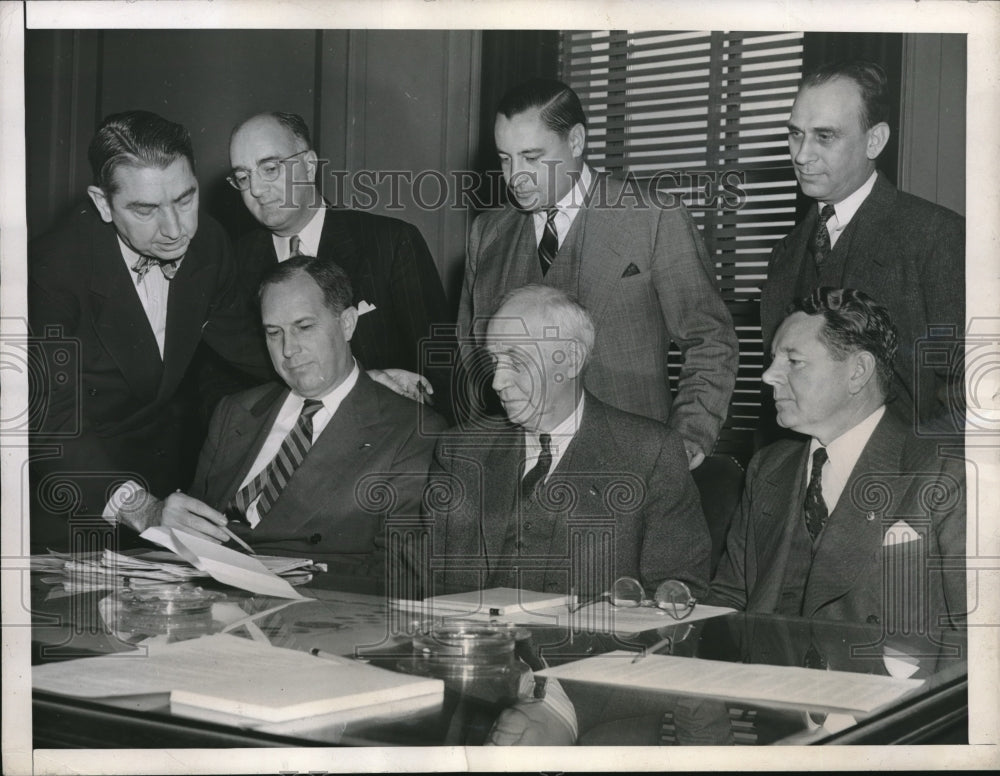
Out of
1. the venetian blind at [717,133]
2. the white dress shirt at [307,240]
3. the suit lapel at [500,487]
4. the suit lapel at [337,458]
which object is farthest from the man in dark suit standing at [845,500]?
the white dress shirt at [307,240]

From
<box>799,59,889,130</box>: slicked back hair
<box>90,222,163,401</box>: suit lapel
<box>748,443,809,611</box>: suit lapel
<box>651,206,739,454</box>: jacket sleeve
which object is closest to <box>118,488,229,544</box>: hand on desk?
<box>90,222,163,401</box>: suit lapel

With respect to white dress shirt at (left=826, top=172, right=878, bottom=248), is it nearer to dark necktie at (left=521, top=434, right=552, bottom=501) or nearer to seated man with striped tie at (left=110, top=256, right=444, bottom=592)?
dark necktie at (left=521, top=434, right=552, bottom=501)

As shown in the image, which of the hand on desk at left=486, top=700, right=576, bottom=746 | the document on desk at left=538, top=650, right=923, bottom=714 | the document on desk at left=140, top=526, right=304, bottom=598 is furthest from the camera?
the document on desk at left=140, top=526, right=304, bottom=598

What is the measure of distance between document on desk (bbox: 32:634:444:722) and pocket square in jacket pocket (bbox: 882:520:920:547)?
4.73ft

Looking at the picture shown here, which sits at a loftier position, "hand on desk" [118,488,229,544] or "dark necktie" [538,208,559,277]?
"dark necktie" [538,208,559,277]

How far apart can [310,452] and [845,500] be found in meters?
1.46

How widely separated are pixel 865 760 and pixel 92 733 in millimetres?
1926

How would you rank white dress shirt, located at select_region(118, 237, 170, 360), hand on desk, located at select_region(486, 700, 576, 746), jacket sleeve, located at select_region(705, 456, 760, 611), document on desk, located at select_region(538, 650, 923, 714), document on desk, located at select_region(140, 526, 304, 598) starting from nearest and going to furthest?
1. hand on desk, located at select_region(486, 700, 576, 746)
2. document on desk, located at select_region(538, 650, 923, 714)
3. document on desk, located at select_region(140, 526, 304, 598)
4. jacket sleeve, located at select_region(705, 456, 760, 611)
5. white dress shirt, located at select_region(118, 237, 170, 360)

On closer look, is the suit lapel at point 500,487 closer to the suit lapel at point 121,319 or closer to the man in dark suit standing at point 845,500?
the man in dark suit standing at point 845,500

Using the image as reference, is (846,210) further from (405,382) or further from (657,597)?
(405,382)

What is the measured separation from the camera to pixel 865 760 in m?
3.02

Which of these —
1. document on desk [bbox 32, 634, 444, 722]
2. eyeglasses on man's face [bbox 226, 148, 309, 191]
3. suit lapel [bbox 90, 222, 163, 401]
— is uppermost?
eyeglasses on man's face [bbox 226, 148, 309, 191]

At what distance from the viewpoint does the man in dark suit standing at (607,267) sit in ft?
10.6

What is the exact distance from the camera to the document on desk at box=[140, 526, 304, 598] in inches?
118
